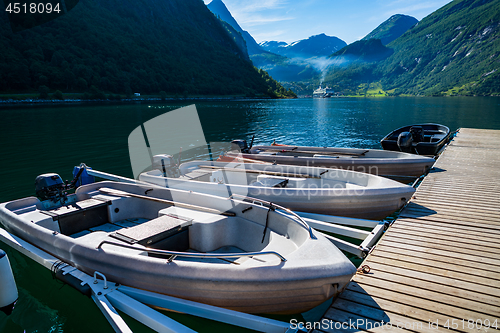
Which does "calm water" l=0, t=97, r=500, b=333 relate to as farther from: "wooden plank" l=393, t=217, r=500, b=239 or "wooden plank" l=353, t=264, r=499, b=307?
"wooden plank" l=393, t=217, r=500, b=239

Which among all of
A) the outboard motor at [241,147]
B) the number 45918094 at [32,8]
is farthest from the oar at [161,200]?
the number 45918094 at [32,8]

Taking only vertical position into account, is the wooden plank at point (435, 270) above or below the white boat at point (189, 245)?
below

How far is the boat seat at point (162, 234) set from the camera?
5.07 m

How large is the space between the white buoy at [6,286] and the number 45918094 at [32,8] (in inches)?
5153

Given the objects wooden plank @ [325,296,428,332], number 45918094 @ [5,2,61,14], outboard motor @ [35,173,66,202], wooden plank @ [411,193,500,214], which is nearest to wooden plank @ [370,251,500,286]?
wooden plank @ [325,296,428,332]

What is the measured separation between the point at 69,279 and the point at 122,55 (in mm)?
123422

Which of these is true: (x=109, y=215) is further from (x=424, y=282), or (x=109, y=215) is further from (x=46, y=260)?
(x=424, y=282)

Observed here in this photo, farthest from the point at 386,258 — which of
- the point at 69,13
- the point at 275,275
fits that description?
the point at 69,13

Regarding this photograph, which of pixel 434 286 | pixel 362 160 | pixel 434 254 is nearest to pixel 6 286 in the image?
pixel 434 286

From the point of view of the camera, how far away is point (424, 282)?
433cm

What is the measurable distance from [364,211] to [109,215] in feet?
22.4

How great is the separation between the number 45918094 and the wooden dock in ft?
439

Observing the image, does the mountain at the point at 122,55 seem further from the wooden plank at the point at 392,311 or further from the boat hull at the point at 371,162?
the wooden plank at the point at 392,311

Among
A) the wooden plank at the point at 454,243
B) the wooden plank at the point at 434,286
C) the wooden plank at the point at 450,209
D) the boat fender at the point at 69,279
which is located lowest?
the boat fender at the point at 69,279
